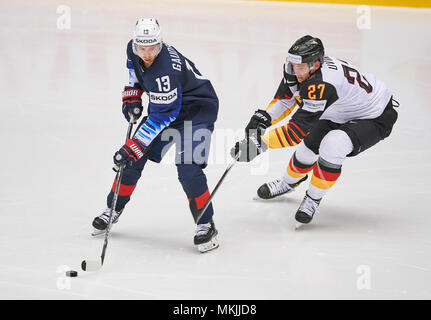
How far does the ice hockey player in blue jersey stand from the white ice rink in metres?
0.24

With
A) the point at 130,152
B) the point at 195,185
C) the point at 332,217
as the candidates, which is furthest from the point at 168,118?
the point at 332,217

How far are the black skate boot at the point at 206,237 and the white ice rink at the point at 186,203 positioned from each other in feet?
0.18

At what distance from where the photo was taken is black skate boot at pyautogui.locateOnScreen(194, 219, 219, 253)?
3189mm

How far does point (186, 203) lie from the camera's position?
3869 millimetres

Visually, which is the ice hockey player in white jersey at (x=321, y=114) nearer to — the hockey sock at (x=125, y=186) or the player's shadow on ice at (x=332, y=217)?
the player's shadow on ice at (x=332, y=217)

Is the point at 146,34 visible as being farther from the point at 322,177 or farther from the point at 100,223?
the point at 322,177

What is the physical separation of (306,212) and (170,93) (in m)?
1.06

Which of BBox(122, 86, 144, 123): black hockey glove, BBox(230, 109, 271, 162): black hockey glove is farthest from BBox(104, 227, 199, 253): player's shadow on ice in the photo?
BBox(122, 86, 144, 123): black hockey glove

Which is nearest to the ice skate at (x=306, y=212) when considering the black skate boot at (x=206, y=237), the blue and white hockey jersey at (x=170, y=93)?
the black skate boot at (x=206, y=237)

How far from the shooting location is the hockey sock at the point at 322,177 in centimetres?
342

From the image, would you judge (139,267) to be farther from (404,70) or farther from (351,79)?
(404,70)

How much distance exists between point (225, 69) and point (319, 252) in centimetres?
416
